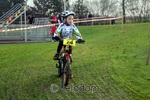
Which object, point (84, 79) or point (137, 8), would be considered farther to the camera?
point (137, 8)

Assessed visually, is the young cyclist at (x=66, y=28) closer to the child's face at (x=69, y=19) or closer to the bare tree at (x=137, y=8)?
the child's face at (x=69, y=19)

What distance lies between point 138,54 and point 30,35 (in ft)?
51.0

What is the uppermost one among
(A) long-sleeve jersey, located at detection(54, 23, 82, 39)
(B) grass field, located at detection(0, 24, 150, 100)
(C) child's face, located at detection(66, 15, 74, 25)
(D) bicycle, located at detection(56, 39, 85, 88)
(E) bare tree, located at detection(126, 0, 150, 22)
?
(E) bare tree, located at detection(126, 0, 150, 22)

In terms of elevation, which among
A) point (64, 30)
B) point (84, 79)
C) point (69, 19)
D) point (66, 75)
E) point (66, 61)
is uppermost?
point (69, 19)

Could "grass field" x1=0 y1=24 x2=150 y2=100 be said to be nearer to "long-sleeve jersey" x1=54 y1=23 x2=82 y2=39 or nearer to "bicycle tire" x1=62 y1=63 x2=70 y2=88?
"bicycle tire" x1=62 y1=63 x2=70 y2=88

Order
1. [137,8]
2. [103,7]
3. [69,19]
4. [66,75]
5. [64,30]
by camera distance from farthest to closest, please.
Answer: [103,7]
[137,8]
[64,30]
[69,19]
[66,75]

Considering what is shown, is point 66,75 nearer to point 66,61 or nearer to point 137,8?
point 66,61

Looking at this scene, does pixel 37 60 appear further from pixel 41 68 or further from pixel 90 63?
pixel 90 63

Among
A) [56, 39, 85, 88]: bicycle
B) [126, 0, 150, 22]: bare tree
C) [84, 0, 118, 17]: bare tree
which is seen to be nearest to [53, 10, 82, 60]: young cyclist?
[56, 39, 85, 88]: bicycle

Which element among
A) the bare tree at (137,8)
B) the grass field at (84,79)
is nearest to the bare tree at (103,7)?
the bare tree at (137,8)

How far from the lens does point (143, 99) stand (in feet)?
21.5

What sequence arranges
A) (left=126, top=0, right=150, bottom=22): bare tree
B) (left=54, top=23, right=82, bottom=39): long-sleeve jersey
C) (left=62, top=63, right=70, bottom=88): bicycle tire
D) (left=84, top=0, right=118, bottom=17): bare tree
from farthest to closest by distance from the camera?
(left=84, top=0, right=118, bottom=17): bare tree, (left=126, top=0, right=150, bottom=22): bare tree, (left=54, top=23, right=82, bottom=39): long-sleeve jersey, (left=62, top=63, right=70, bottom=88): bicycle tire

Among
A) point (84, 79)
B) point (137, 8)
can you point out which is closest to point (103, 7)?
point (137, 8)

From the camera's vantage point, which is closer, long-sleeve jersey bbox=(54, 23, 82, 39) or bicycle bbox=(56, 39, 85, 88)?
bicycle bbox=(56, 39, 85, 88)
